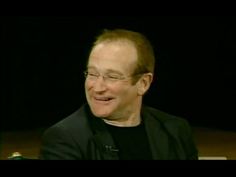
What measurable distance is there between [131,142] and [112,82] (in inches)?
10.0

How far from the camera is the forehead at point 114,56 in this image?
1.75 metres

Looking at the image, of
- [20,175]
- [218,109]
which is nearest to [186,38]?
[218,109]

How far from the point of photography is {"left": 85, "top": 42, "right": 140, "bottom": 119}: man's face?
1759 millimetres

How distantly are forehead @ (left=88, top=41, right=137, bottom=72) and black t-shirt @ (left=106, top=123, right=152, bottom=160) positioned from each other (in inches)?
9.4

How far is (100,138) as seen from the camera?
170 cm

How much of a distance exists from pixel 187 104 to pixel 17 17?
A: 2.99ft

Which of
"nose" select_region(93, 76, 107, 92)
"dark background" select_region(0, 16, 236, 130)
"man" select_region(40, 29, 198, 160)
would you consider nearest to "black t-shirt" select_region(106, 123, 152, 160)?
"man" select_region(40, 29, 198, 160)

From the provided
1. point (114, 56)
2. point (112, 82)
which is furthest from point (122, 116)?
point (114, 56)

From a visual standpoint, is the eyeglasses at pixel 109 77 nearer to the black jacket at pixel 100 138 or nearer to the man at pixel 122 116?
the man at pixel 122 116

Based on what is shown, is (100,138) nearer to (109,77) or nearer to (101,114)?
(101,114)

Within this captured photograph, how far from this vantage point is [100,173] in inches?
72.4

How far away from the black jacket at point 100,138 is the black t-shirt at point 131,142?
0.08 feet

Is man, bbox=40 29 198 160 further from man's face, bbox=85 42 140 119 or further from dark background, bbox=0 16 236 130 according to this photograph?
dark background, bbox=0 16 236 130

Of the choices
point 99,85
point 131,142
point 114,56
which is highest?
point 114,56
